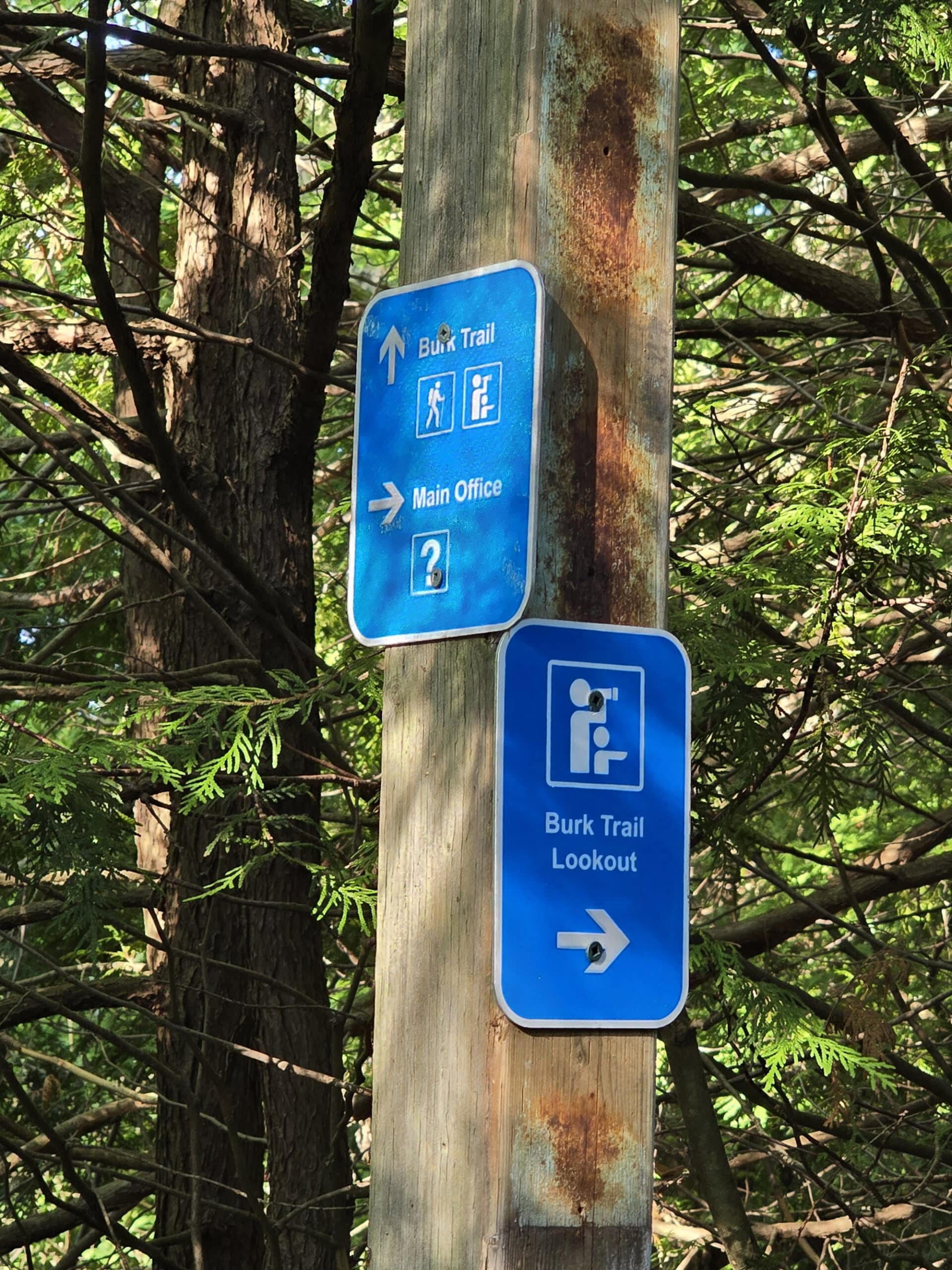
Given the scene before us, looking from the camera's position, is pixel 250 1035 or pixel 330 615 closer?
pixel 250 1035

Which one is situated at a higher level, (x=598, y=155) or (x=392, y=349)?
(x=598, y=155)

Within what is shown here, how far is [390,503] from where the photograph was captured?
76.9 inches

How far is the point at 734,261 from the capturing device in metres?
5.41

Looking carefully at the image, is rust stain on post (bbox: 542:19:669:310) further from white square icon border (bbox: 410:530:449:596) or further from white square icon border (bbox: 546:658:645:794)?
white square icon border (bbox: 546:658:645:794)

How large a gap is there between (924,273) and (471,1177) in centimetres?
422

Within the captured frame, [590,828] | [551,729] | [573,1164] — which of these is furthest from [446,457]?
[573,1164]

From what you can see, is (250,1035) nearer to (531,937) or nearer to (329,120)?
(531,937)

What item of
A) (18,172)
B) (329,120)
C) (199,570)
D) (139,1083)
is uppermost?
(329,120)

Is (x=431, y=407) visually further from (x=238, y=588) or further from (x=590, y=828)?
(x=238, y=588)

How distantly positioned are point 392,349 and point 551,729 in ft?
1.93

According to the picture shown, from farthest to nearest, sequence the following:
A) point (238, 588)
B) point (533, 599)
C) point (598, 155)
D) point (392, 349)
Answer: point (238, 588)
point (392, 349)
point (598, 155)
point (533, 599)

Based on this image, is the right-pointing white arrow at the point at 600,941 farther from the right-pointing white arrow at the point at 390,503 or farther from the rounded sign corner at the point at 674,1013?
the right-pointing white arrow at the point at 390,503

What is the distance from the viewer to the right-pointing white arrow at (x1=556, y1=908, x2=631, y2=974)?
5.67 ft

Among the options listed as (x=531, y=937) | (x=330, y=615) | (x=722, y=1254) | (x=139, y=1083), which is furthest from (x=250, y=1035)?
(x=531, y=937)
